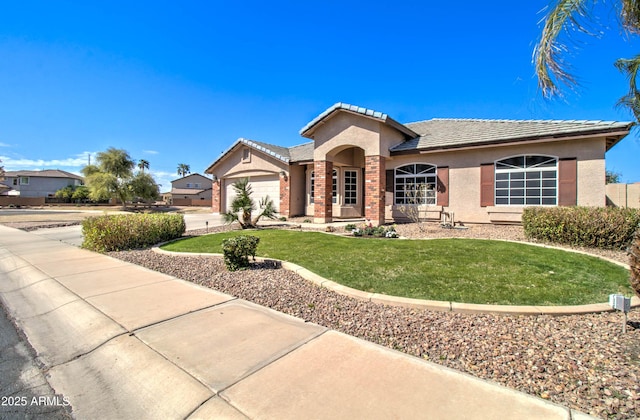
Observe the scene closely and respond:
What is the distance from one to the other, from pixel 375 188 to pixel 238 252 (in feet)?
28.1

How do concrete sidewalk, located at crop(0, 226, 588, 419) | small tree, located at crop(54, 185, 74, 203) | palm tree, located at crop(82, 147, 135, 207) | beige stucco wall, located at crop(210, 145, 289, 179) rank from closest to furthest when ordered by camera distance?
concrete sidewalk, located at crop(0, 226, 588, 419) → beige stucco wall, located at crop(210, 145, 289, 179) → palm tree, located at crop(82, 147, 135, 207) → small tree, located at crop(54, 185, 74, 203)

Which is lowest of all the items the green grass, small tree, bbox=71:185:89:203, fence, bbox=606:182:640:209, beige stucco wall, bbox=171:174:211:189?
the green grass

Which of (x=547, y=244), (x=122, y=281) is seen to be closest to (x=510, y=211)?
(x=547, y=244)

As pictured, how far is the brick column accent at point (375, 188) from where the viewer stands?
45.3ft

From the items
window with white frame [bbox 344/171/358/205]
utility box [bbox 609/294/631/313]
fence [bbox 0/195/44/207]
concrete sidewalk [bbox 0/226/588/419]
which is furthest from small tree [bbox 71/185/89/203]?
utility box [bbox 609/294/631/313]

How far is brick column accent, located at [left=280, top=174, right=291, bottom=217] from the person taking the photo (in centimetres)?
1862

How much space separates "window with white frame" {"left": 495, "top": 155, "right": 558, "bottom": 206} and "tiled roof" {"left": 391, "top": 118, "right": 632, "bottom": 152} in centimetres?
107

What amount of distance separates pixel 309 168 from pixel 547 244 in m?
13.4

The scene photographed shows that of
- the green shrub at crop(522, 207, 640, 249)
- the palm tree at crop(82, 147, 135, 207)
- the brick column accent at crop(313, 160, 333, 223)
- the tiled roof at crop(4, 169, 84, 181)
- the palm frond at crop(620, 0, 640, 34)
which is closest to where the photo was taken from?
the palm frond at crop(620, 0, 640, 34)

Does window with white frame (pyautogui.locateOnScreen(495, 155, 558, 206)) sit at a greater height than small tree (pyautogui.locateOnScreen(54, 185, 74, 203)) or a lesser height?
lesser

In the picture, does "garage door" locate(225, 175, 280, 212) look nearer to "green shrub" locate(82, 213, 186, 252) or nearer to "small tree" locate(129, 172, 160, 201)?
"green shrub" locate(82, 213, 186, 252)

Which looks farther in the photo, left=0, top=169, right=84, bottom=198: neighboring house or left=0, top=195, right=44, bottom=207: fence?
left=0, top=169, right=84, bottom=198: neighboring house

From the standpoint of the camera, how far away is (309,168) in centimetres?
1956

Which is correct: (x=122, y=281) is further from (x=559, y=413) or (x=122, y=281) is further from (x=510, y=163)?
(x=510, y=163)
